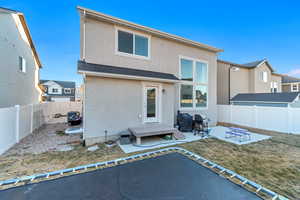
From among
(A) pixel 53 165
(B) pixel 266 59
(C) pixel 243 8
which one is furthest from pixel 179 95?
(B) pixel 266 59

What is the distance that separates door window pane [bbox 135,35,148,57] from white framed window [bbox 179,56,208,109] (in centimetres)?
252

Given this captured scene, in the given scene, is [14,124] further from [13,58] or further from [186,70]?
[186,70]

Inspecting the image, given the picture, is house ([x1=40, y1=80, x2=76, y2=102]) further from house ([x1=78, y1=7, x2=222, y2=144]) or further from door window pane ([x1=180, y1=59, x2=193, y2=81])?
door window pane ([x1=180, y1=59, x2=193, y2=81])

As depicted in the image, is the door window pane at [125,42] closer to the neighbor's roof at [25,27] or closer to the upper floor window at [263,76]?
the neighbor's roof at [25,27]

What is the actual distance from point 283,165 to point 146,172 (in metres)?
4.05

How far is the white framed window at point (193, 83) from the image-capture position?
8039 millimetres

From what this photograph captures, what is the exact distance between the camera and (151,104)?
661cm

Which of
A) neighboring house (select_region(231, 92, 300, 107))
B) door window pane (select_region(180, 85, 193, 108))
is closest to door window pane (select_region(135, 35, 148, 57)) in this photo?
door window pane (select_region(180, 85, 193, 108))

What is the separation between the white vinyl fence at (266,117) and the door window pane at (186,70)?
406 cm

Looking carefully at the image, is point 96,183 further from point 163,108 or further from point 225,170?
point 163,108

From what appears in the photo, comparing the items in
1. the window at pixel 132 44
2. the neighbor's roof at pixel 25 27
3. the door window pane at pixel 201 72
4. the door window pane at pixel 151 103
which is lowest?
the door window pane at pixel 151 103

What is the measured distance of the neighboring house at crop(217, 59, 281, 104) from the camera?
478 inches

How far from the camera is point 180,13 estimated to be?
392 inches

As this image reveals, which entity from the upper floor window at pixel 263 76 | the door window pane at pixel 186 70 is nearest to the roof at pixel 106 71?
the door window pane at pixel 186 70
